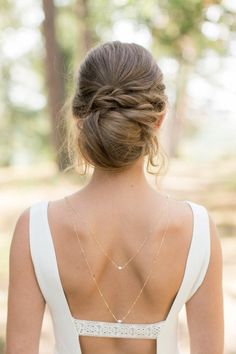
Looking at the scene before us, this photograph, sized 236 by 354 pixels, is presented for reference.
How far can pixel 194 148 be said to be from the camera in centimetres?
2222

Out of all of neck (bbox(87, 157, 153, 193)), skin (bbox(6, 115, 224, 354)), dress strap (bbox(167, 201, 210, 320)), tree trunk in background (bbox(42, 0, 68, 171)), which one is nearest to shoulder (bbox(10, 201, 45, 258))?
skin (bbox(6, 115, 224, 354))

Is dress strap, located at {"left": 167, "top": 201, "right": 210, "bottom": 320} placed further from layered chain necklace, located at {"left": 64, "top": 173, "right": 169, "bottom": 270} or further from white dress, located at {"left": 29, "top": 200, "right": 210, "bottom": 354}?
layered chain necklace, located at {"left": 64, "top": 173, "right": 169, "bottom": 270}

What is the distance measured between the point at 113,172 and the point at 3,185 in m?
9.60

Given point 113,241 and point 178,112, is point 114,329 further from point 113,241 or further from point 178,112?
point 178,112

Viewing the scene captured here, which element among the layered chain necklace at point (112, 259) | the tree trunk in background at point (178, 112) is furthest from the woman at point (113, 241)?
the tree trunk in background at point (178, 112)

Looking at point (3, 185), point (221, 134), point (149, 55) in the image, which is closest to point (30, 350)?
point (149, 55)

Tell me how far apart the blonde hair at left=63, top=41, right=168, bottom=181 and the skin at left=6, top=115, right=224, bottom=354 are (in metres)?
0.05

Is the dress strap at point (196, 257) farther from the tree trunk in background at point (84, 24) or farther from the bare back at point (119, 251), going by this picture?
the tree trunk in background at point (84, 24)

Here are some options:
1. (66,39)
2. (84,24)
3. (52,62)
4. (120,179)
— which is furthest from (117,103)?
(66,39)

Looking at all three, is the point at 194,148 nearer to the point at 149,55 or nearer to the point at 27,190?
the point at 27,190

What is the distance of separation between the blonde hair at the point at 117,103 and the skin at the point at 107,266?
0.05m

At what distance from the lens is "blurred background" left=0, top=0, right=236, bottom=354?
7.41 meters

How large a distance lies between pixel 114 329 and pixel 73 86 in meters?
0.62

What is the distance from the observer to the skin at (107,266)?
146cm
